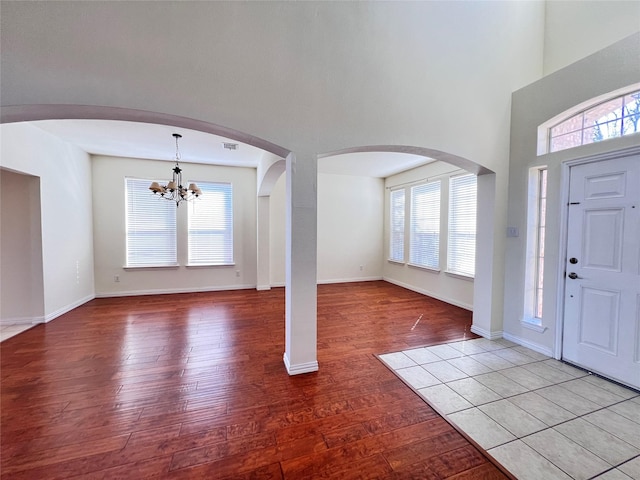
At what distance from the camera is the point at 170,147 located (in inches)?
181

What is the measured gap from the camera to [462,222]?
16.0 feet

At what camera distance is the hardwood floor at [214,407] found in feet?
5.32

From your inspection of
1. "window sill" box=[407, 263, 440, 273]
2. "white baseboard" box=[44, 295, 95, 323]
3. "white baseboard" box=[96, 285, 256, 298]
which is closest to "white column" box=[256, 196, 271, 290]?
"white baseboard" box=[96, 285, 256, 298]

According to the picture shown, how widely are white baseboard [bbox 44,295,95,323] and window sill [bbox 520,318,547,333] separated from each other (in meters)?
6.77

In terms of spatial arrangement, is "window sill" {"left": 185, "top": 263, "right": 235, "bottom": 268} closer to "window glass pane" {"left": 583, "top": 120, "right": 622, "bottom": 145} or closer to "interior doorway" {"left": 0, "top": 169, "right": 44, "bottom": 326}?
"interior doorway" {"left": 0, "top": 169, "right": 44, "bottom": 326}

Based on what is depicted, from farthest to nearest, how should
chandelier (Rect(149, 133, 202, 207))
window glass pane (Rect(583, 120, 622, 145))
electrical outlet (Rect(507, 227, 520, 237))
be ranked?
chandelier (Rect(149, 133, 202, 207))
electrical outlet (Rect(507, 227, 520, 237))
window glass pane (Rect(583, 120, 622, 145))

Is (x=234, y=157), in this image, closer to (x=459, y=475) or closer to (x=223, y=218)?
(x=223, y=218)

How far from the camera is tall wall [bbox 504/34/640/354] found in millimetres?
2441

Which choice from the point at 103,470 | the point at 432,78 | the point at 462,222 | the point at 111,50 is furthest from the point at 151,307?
the point at 462,222

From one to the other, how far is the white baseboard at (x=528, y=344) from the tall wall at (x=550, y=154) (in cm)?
2

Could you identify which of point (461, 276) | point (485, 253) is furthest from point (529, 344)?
point (461, 276)

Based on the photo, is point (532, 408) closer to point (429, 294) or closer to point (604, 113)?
point (604, 113)

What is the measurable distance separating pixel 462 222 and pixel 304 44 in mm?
3996

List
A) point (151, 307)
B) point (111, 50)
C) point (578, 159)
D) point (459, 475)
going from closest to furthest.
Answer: point (459, 475), point (111, 50), point (578, 159), point (151, 307)
